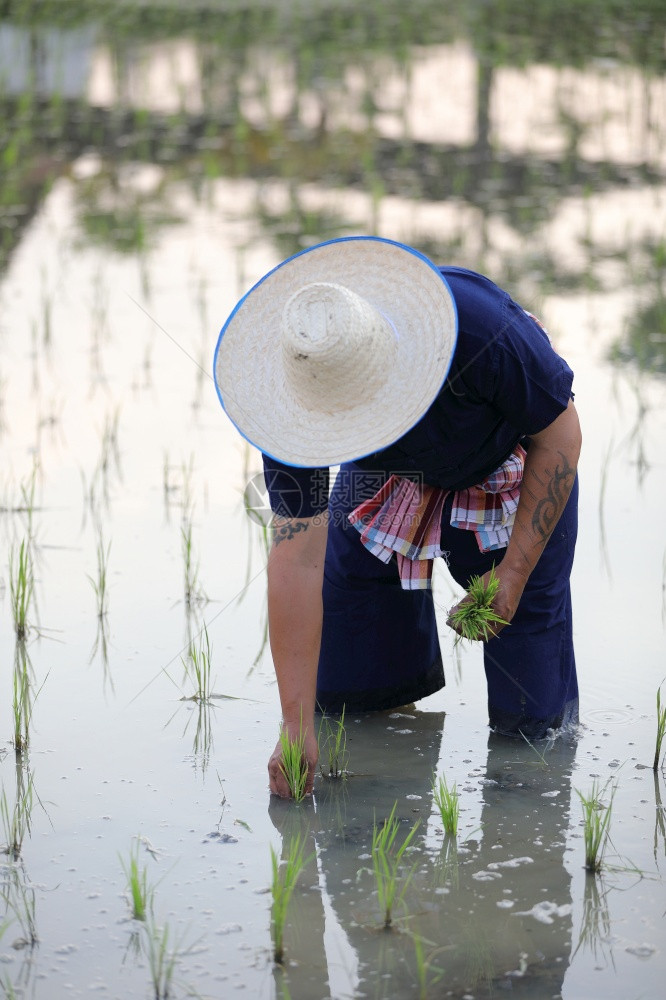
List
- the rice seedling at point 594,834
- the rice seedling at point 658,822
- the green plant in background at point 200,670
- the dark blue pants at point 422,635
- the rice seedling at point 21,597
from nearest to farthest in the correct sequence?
1. the rice seedling at point 594,834
2. the rice seedling at point 658,822
3. the dark blue pants at point 422,635
4. the green plant in background at point 200,670
5. the rice seedling at point 21,597

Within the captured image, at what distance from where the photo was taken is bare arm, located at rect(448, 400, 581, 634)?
247 centimetres

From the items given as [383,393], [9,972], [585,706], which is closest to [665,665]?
[585,706]

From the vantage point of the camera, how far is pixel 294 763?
2494 mm

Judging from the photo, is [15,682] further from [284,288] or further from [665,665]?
[665,665]

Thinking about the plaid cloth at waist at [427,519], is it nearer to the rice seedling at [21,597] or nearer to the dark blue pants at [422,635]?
the dark blue pants at [422,635]

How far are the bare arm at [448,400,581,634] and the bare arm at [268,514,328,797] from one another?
354 millimetres

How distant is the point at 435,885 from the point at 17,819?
0.75 meters

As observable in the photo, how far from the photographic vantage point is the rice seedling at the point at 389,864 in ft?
7.14

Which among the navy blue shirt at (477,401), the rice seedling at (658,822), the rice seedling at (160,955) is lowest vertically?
the rice seedling at (160,955)

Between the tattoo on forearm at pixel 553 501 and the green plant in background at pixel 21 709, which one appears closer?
the tattoo on forearm at pixel 553 501

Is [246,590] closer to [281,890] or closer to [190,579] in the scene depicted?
[190,579]

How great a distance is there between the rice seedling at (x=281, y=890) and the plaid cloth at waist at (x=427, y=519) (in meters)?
0.62

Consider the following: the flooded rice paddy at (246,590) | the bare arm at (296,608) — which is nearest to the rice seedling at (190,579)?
the flooded rice paddy at (246,590)

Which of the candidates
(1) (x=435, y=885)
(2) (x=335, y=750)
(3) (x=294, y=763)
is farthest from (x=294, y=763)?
(1) (x=435, y=885)
